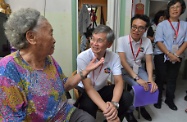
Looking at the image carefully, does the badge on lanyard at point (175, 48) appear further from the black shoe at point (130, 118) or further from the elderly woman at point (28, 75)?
the elderly woman at point (28, 75)

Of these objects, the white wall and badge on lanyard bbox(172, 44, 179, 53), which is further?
badge on lanyard bbox(172, 44, 179, 53)

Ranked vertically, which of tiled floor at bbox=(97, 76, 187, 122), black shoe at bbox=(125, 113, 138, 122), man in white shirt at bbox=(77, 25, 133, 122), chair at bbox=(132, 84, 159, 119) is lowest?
tiled floor at bbox=(97, 76, 187, 122)

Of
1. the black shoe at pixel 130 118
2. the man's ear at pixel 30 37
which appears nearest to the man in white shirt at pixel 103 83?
the black shoe at pixel 130 118

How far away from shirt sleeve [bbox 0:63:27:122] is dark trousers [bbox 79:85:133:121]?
24.2 inches

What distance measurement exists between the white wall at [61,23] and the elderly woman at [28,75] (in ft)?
3.38

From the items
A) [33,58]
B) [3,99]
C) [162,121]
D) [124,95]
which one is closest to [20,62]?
[33,58]

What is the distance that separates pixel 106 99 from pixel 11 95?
0.92m

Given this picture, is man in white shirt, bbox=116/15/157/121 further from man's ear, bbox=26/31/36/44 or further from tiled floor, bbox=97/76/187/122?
man's ear, bbox=26/31/36/44

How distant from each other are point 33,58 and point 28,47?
71mm

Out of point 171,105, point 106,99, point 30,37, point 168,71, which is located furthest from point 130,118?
point 30,37

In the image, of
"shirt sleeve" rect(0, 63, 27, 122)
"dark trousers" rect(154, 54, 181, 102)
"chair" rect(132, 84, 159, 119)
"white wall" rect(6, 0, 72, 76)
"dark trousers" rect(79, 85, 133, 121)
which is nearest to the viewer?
"shirt sleeve" rect(0, 63, 27, 122)

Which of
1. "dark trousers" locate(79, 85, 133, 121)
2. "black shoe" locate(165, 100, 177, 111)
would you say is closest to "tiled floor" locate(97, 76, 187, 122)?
"black shoe" locate(165, 100, 177, 111)

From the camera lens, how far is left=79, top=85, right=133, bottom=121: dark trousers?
4.71ft

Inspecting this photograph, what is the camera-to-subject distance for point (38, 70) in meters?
1.02
